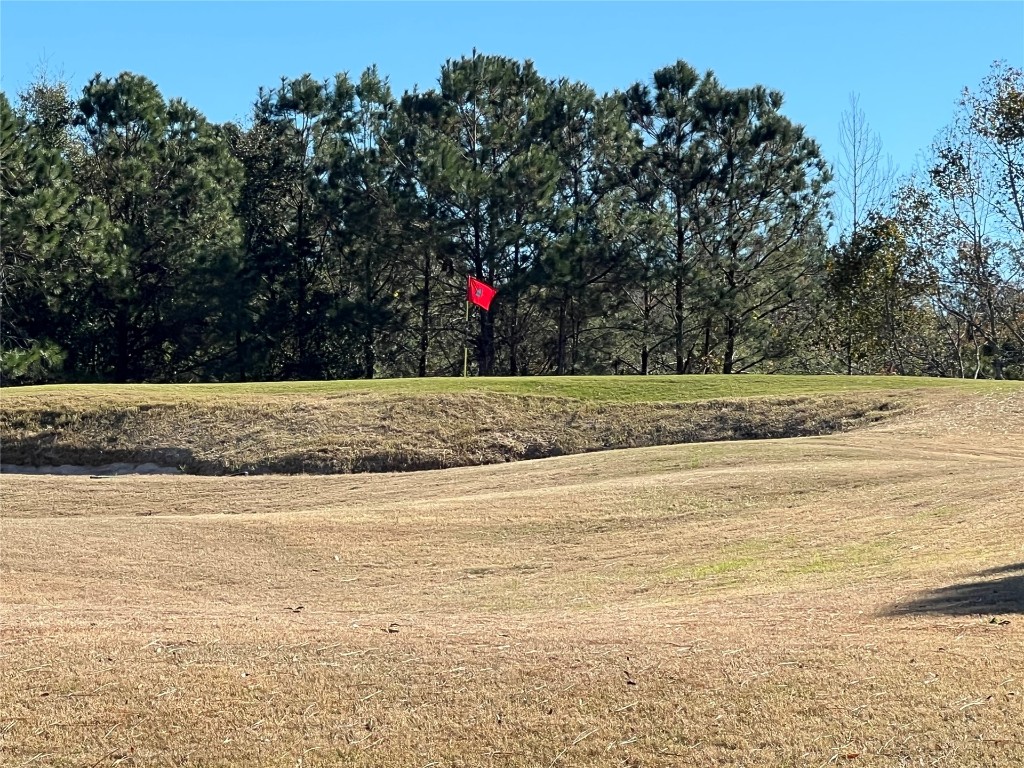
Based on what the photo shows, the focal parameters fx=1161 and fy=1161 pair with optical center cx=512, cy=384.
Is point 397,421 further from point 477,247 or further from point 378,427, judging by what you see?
point 477,247

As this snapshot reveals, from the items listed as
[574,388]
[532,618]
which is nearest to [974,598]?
[532,618]

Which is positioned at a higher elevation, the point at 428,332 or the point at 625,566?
the point at 428,332

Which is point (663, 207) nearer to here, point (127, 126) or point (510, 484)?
point (127, 126)

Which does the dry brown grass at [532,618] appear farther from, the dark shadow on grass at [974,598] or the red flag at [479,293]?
the red flag at [479,293]

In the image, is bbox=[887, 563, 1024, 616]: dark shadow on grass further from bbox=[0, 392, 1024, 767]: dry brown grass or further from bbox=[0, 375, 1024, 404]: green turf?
bbox=[0, 375, 1024, 404]: green turf

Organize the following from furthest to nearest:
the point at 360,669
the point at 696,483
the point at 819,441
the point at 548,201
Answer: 1. the point at 548,201
2. the point at 819,441
3. the point at 696,483
4. the point at 360,669

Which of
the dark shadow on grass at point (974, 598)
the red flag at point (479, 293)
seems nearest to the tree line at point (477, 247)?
the red flag at point (479, 293)

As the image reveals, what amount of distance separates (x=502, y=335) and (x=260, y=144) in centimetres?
1238

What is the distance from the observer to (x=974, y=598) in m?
8.55

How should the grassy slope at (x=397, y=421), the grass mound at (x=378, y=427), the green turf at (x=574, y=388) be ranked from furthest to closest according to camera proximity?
Result: the green turf at (x=574, y=388), the grassy slope at (x=397, y=421), the grass mound at (x=378, y=427)

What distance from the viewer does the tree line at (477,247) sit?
40.2 m

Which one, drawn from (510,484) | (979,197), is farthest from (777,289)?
(510,484)

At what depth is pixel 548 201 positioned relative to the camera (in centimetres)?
4103

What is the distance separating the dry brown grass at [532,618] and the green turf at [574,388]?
19.9ft
